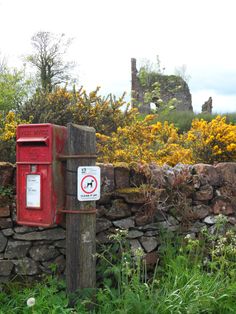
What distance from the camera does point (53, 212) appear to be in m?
3.60

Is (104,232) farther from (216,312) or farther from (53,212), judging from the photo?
(216,312)

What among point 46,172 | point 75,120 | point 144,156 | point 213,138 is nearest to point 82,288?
point 46,172

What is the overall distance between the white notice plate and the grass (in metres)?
0.66

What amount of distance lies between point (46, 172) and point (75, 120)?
3.81 meters

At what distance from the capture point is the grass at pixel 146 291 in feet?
11.1

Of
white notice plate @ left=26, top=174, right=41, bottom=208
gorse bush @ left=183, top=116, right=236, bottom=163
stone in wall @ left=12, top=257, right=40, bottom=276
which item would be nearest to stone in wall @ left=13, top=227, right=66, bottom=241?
stone in wall @ left=12, top=257, right=40, bottom=276

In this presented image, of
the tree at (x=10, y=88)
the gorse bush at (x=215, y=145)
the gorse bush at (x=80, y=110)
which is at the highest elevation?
the tree at (x=10, y=88)

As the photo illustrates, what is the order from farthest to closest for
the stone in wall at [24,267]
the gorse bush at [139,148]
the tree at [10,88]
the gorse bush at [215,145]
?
the tree at [10,88] < the gorse bush at [215,145] < the gorse bush at [139,148] < the stone in wall at [24,267]

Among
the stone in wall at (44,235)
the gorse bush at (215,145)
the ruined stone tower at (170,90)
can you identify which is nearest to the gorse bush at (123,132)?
the gorse bush at (215,145)

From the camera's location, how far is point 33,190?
3.66 meters

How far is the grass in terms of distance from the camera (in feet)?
11.1

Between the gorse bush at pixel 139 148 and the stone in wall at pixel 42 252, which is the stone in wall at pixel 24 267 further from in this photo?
the gorse bush at pixel 139 148

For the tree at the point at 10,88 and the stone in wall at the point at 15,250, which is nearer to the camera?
the stone in wall at the point at 15,250

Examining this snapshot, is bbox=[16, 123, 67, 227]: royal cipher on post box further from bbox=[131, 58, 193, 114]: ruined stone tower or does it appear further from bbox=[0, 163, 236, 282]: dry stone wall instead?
bbox=[131, 58, 193, 114]: ruined stone tower
